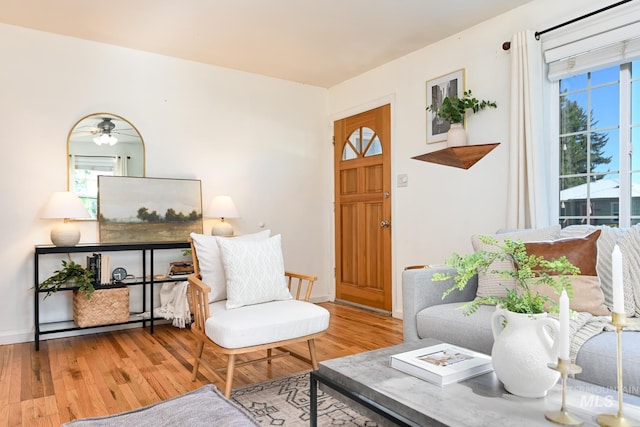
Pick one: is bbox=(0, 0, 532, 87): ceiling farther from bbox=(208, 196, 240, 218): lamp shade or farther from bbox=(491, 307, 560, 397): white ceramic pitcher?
bbox=(491, 307, 560, 397): white ceramic pitcher

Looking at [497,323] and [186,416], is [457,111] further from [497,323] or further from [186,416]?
[186,416]

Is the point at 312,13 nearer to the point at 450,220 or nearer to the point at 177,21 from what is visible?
the point at 177,21

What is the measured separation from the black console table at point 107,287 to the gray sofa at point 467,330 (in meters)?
2.19

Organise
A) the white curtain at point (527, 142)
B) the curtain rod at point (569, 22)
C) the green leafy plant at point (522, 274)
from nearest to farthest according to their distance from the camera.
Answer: the green leafy plant at point (522, 274) → the curtain rod at point (569, 22) → the white curtain at point (527, 142)

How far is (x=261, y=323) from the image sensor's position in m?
2.24

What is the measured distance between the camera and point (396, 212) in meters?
4.21

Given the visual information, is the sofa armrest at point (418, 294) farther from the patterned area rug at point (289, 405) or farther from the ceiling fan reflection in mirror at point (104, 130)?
the ceiling fan reflection in mirror at point (104, 130)

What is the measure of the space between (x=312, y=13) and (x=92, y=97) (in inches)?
82.2

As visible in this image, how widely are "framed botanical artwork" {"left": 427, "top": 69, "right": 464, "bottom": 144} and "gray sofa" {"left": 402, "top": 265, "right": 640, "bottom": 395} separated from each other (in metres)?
1.59

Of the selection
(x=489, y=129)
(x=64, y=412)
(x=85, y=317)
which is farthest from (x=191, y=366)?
(x=489, y=129)

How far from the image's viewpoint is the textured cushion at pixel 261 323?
7.11 feet

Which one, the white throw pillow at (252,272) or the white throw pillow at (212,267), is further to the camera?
the white throw pillow at (212,267)

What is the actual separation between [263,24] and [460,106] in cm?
173

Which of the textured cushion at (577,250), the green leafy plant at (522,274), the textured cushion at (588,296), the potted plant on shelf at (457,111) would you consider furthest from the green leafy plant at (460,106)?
the green leafy plant at (522,274)
